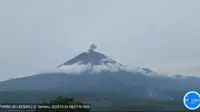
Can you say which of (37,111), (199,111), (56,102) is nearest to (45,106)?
(37,111)

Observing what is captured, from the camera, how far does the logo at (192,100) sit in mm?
17047

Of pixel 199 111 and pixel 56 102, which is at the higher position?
pixel 56 102

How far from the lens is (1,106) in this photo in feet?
127

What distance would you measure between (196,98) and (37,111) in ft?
98.4

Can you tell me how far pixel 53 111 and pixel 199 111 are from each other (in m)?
31.9

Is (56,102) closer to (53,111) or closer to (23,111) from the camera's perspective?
(53,111)

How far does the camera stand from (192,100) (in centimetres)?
1747

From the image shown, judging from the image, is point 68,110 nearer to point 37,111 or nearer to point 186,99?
point 37,111

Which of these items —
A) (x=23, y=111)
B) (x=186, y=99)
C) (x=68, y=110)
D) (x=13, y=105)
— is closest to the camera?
(x=186, y=99)

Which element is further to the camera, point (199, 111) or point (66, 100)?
point (66, 100)

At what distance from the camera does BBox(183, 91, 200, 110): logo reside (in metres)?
17.0

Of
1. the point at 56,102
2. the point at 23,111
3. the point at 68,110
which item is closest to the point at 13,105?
the point at 23,111

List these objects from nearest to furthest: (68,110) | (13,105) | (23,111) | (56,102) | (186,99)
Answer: (186,99), (13,105), (23,111), (68,110), (56,102)

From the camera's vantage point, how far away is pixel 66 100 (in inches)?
2260
